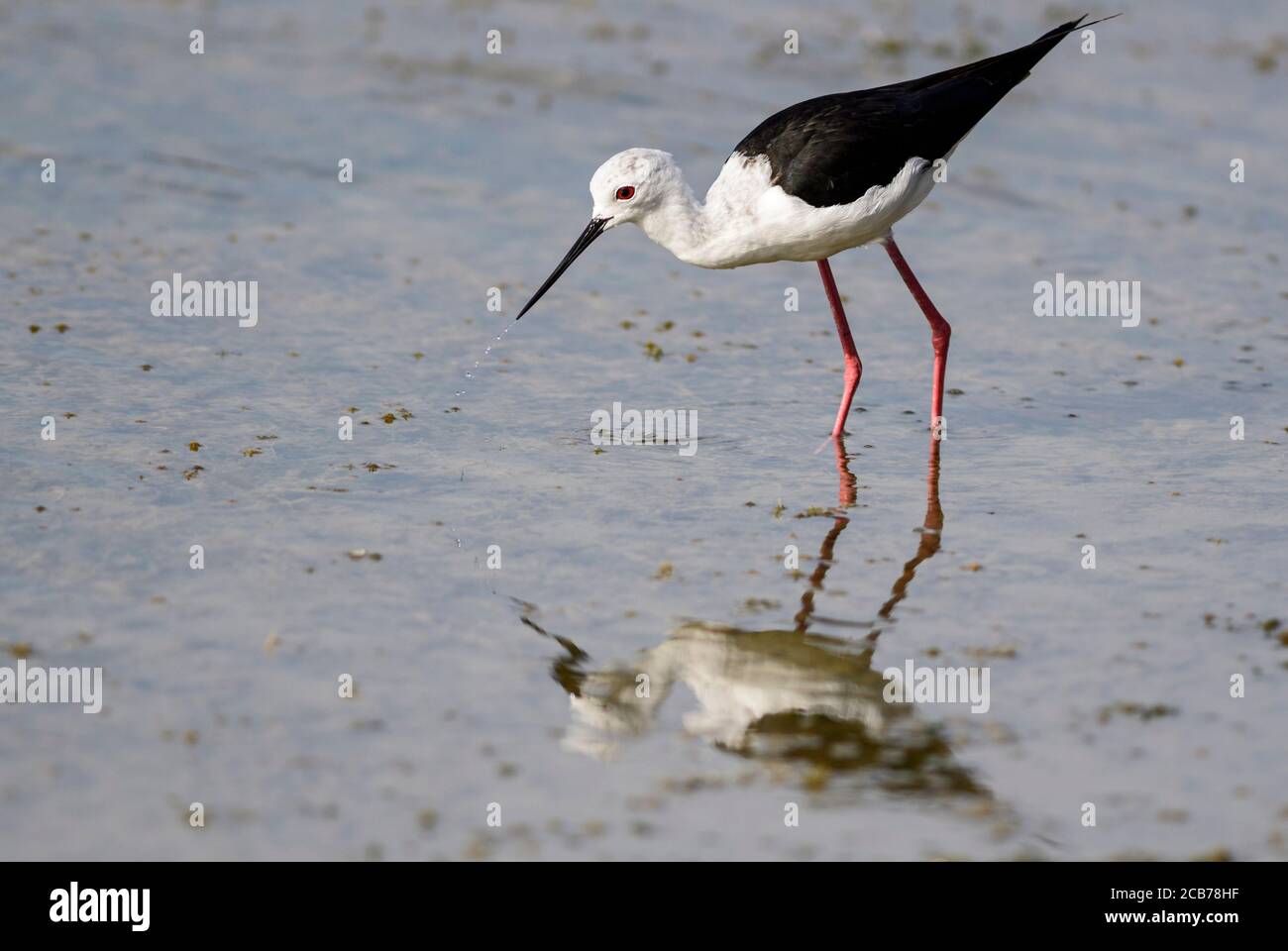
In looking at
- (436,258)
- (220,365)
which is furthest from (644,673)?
(436,258)

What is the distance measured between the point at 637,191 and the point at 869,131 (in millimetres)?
1117

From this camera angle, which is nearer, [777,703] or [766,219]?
[777,703]

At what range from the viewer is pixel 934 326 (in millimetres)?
8336

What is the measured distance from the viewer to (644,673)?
218 inches

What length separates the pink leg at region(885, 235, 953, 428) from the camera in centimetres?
803

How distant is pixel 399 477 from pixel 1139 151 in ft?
25.9

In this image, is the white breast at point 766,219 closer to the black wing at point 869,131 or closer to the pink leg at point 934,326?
the black wing at point 869,131

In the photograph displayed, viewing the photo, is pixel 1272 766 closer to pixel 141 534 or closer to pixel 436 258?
pixel 141 534

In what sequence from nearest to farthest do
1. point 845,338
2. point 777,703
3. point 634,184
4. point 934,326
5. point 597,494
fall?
point 777,703, point 597,494, point 634,184, point 845,338, point 934,326

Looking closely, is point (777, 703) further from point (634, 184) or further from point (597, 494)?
point (634, 184)

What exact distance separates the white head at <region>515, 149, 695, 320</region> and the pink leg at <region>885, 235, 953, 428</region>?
127 centimetres

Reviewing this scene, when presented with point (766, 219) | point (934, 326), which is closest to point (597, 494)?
point (766, 219)

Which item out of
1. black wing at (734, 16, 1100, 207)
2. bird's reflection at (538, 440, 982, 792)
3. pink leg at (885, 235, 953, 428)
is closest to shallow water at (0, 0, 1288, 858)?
bird's reflection at (538, 440, 982, 792)

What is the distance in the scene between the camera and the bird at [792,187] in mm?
7273
